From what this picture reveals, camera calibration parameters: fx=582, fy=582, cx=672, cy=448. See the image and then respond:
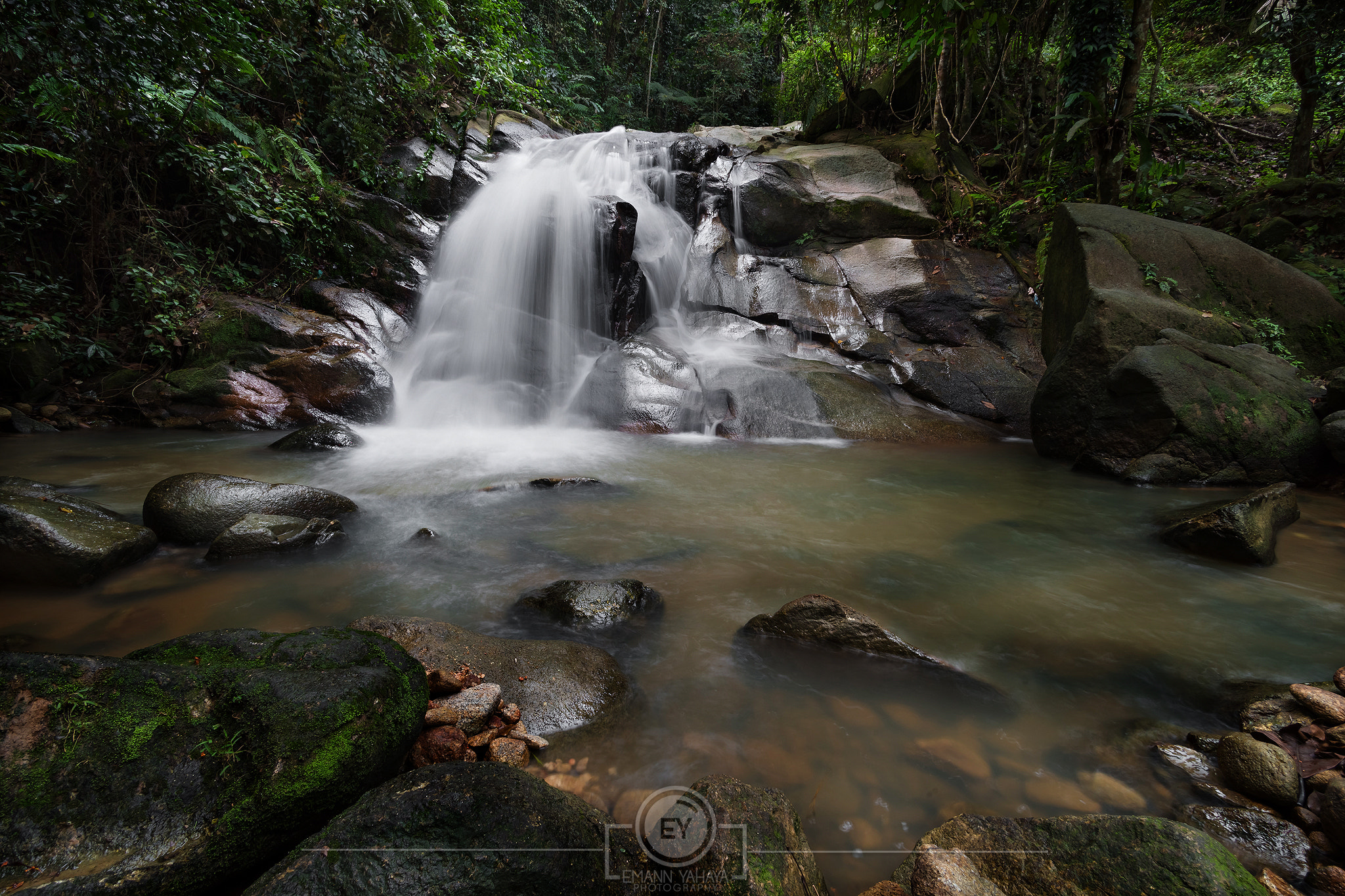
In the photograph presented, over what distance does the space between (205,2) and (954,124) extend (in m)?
13.8

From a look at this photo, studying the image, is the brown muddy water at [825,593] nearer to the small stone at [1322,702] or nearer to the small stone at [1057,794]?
the small stone at [1057,794]

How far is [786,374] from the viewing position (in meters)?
8.77

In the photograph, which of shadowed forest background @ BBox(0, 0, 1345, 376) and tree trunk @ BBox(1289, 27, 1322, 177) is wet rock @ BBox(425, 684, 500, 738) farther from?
tree trunk @ BBox(1289, 27, 1322, 177)

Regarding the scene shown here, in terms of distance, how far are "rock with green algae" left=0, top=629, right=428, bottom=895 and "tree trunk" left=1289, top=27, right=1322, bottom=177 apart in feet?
47.4

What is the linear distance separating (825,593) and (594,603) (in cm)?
147

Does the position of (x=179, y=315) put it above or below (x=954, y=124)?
below

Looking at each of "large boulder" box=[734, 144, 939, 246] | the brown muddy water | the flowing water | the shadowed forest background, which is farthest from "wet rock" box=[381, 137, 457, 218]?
the brown muddy water

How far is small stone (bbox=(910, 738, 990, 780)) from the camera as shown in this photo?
7.13 ft

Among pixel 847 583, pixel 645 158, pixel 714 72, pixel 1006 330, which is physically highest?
pixel 714 72

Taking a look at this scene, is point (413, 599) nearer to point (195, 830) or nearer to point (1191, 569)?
point (195, 830)

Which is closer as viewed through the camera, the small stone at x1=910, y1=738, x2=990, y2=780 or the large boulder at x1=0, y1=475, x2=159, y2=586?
the small stone at x1=910, y1=738, x2=990, y2=780

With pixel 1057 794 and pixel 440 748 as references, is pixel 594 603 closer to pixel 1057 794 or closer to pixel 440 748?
pixel 440 748

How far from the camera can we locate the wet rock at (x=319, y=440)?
6395 mm

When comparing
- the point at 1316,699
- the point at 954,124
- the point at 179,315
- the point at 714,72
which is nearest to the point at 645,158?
the point at 954,124
